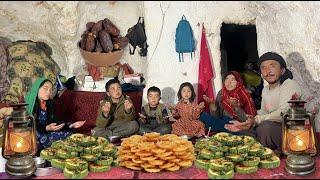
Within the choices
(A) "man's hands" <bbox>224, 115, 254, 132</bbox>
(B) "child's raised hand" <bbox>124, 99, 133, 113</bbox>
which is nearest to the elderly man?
(A) "man's hands" <bbox>224, 115, 254, 132</bbox>

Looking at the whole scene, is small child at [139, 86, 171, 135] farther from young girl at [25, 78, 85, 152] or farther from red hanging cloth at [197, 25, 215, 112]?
red hanging cloth at [197, 25, 215, 112]

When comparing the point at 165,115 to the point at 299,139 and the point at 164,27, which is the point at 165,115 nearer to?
the point at 164,27

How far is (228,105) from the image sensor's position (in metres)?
5.41

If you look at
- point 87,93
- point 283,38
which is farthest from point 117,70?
point 283,38

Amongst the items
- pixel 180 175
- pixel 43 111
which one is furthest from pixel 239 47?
pixel 180 175

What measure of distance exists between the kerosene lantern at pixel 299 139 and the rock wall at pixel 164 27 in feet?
5.72

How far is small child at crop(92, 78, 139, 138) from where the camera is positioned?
17.0 ft

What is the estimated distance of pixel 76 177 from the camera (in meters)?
3.61

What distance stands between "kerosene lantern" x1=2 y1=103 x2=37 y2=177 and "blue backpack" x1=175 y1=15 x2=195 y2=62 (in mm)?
2866

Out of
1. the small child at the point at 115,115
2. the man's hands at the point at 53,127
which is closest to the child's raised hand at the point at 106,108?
the small child at the point at 115,115

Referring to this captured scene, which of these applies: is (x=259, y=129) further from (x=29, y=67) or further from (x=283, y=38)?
(x=29, y=67)

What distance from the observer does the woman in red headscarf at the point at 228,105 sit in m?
5.34

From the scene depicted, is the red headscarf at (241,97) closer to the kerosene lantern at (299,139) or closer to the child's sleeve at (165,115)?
the child's sleeve at (165,115)

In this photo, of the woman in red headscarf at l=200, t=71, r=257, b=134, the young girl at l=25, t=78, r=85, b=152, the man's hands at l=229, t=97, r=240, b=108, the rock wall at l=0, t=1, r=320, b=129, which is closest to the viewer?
the young girl at l=25, t=78, r=85, b=152
